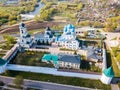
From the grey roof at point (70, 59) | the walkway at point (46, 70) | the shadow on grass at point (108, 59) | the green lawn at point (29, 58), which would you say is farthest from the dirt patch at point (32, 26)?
the shadow on grass at point (108, 59)

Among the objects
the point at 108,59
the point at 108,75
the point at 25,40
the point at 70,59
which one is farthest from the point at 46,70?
the point at 108,59

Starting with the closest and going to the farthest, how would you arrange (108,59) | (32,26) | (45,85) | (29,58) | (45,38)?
(45,85), (29,58), (108,59), (45,38), (32,26)

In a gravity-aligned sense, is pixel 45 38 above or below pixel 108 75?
above

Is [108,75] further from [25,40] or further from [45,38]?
[25,40]

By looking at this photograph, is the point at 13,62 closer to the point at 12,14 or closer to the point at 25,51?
the point at 25,51

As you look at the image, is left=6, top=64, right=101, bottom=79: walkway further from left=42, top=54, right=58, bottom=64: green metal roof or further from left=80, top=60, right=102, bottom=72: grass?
left=42, top=54, right=58, bottom=64: green metal roof

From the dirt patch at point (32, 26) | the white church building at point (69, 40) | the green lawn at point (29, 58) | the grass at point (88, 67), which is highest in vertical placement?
the dirt patch at point (32, 26)

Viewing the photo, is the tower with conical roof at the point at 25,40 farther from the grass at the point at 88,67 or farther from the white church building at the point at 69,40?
the grass at the point at 88,67

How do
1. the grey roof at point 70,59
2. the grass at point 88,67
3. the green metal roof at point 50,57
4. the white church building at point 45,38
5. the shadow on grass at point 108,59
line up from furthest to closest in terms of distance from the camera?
1. the white church building at point 45,38
2. the shadow on grass at point 108,59
3. the green metal roof at point 50,57
4. the grey roof at point 70,59
5. the grass at point 88,67
